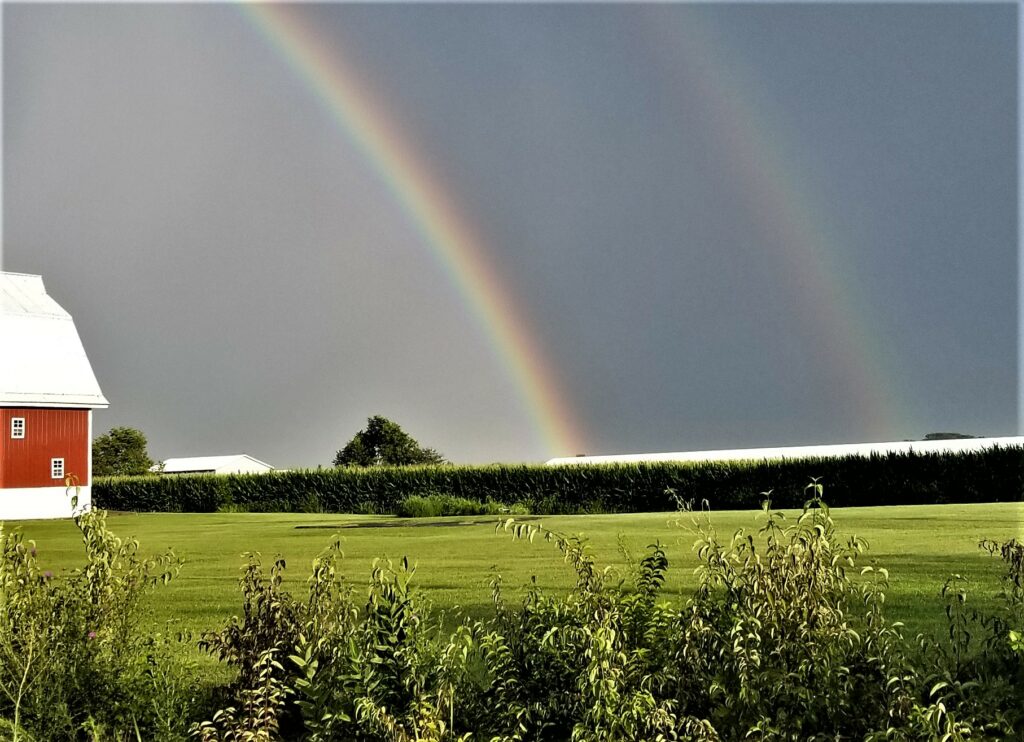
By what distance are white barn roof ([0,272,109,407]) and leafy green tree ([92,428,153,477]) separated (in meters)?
26.9

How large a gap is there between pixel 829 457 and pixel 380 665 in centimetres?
2788

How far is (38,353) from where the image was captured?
3284cm

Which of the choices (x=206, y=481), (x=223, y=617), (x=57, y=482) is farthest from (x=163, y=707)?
(x=206, y=481)

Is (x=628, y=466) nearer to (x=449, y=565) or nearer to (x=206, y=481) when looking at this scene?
(x=206, y=481)

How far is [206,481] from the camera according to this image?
36531 millimetres

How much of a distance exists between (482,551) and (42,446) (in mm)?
22627

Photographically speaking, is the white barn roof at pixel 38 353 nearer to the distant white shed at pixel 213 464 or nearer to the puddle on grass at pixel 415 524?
the puddle on grass at pixel 415 524

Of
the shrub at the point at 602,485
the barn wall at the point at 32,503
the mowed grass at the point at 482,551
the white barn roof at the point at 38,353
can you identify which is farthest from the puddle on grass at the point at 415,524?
the white barn roof at the point at 38,353

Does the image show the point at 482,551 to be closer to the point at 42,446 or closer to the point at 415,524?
the point at 415,524

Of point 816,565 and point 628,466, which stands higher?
point 628,466

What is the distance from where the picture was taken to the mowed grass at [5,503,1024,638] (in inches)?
373

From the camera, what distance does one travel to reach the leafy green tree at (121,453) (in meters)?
60.0

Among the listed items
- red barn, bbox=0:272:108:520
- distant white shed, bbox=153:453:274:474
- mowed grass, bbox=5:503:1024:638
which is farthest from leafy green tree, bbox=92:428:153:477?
mowed grass, bbox=5:503:1024:638

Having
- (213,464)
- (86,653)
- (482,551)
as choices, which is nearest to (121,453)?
(213,464)
